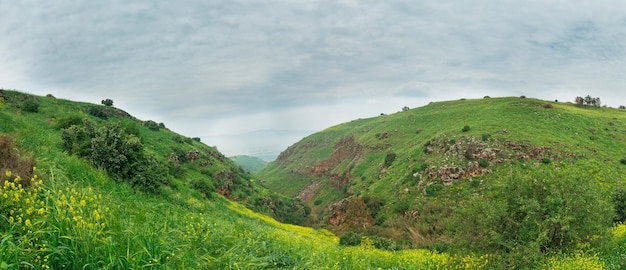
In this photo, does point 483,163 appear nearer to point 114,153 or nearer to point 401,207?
point 401,207

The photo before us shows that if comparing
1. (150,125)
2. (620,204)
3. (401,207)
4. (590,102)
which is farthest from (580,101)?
(150,125)

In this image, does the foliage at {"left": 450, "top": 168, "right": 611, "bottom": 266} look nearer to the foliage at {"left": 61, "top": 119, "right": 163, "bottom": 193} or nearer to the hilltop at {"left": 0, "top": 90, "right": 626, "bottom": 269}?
the hilltop at {"left": 0, "top": 90, "right": 626, "bottom": 269}

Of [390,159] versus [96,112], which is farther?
[390,159]

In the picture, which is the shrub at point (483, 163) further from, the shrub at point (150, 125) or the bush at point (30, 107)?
the bush at point (30, 107)

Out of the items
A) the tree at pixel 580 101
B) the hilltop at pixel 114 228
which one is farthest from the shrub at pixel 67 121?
the tree at pixel 580 101

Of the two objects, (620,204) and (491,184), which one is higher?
(491,184)

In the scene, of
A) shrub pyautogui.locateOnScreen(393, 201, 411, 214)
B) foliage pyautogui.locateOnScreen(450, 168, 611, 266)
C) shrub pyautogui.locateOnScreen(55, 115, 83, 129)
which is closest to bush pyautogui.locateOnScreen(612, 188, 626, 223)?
foliage pyautogui.locateOnScreen(450, 168, 611, 266)

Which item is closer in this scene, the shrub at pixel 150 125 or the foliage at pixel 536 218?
the foliage at pixel 536 218

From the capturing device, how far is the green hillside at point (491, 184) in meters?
16.8

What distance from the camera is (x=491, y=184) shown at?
156 feet

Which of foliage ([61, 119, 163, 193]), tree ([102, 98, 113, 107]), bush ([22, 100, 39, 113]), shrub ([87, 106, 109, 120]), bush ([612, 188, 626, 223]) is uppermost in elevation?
tree ([102, 98, 113, 107])

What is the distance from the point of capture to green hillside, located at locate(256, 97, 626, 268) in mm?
16766

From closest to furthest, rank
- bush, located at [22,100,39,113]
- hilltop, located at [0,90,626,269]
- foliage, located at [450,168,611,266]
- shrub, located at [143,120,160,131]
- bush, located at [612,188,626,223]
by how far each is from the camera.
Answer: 1. hilltop, located at [0,90,626,269]
2. foliage, located at [450,168,611,266]
3. bush, located at [612,188,626,223]
4. bush, located at [22,100,39,113]
5. shrub, located at [143,120,160,131]

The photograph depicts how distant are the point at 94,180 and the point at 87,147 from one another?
8351 millimetres
